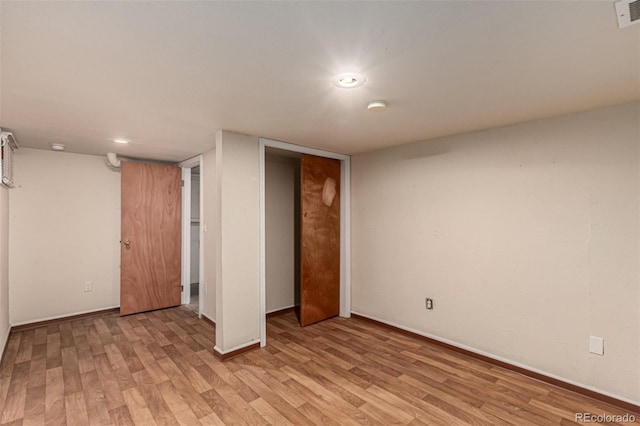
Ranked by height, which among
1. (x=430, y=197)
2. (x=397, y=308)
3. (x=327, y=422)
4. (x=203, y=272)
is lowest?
(x=327, y=422)

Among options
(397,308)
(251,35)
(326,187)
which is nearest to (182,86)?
(251,35)

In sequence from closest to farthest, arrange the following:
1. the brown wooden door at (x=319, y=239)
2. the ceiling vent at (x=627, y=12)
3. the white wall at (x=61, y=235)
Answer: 1. the ceiling vent at (x=627, y=12)
2. the white wall at (x=61, y=235)
3. the brown wooden door at (x=319, y=239)

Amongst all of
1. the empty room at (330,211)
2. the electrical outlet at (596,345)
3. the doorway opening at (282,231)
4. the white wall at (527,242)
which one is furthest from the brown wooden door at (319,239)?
the electrical outlet at (596,345)

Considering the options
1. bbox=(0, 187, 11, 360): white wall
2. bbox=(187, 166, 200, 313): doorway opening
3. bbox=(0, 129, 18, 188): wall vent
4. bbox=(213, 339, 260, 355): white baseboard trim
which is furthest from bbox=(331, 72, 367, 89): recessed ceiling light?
bbox=(187, 166, 200, 313): doorway opening

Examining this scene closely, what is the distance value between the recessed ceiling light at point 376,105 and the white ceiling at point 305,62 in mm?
50

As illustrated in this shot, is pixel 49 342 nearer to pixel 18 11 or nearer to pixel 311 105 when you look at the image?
pixel 18 11

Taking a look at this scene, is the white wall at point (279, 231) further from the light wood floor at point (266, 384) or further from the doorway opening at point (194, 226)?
the doorway opening at point (194, 226)

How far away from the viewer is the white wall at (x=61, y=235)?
3568 millimetres

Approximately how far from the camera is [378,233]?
3750mm

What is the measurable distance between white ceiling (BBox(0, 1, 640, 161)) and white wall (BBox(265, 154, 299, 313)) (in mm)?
1701

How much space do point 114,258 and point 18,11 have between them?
12.3 feet

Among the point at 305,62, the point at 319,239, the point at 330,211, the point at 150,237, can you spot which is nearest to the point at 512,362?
the point at 319,239

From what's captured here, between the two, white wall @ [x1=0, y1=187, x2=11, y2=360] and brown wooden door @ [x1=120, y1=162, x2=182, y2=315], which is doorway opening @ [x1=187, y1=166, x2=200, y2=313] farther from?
white wall @ [x1=0, y1=187, x2=11, y2=360]

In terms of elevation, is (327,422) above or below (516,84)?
below
